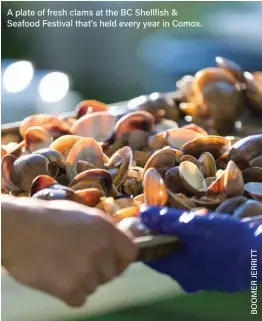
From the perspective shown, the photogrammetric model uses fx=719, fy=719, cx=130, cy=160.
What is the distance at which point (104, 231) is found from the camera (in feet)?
1.67

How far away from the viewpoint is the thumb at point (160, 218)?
539 millimetres

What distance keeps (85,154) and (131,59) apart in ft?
0.71

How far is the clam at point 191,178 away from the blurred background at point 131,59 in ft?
0.30

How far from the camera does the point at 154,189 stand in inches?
23.3

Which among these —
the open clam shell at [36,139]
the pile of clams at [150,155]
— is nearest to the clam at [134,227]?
the pile of clams at [150,155]

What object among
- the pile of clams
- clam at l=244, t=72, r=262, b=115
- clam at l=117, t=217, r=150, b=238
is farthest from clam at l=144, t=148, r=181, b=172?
clam at l=244, t=72, r=262, b=115

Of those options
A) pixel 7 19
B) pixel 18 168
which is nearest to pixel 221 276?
pixel 18 168

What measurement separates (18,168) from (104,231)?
0.17 metres

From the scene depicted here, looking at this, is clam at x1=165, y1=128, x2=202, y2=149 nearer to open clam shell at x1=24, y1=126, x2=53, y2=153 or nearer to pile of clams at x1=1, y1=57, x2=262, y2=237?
pile of clams at x1=1, y1=57, x2=262, y2=237

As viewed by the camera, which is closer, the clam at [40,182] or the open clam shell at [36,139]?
the clam at [40,182]

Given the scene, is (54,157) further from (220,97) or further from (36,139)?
(220,97)

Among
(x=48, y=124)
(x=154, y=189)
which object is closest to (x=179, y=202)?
(x=154, y=189)

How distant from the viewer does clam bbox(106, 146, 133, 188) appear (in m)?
0.64

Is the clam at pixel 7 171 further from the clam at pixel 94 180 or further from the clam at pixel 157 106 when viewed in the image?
the clam at pixel 157 106
